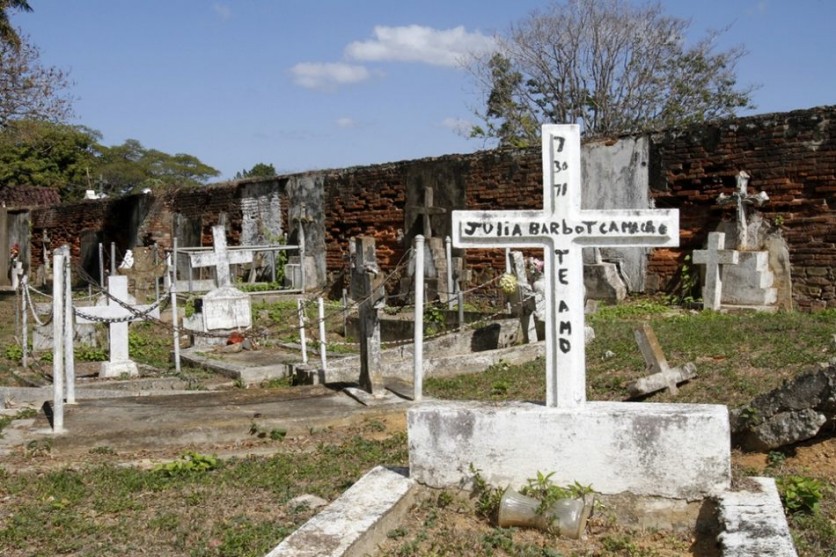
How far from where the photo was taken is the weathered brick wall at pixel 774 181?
13203 mm

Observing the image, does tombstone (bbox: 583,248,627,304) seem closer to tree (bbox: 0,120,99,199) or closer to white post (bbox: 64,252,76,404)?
white post (bbox: 64,252,76,404)

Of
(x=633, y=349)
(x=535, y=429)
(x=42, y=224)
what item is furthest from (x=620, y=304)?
(x=42, y=224)

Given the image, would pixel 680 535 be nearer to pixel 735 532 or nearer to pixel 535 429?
pixel 735 532

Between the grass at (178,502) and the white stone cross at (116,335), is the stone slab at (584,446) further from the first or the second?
the white stone cross at (116,335)

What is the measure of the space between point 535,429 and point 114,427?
357cm

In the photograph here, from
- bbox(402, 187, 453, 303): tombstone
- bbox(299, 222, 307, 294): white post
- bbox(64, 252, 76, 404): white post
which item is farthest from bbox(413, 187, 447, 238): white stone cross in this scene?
bbox(64, 252, 76, 404): white post

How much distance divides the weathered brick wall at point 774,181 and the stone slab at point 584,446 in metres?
9.60

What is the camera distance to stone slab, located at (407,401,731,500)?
14.5ft

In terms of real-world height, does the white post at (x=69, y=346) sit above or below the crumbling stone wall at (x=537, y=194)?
below

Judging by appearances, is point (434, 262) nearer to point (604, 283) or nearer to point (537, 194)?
point (537, 194)

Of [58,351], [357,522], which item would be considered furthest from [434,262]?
[357,522]

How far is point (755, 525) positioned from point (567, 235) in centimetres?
159

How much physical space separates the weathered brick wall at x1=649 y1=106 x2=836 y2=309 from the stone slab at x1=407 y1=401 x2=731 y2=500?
9603 mm

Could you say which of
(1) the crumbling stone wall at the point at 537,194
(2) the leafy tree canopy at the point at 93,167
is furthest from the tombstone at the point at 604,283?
(2) the leafy tree canopy at the point at 93,167
